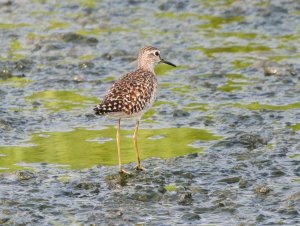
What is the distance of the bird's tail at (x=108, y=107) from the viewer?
11.1 meters

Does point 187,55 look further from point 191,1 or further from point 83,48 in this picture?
point 191,1

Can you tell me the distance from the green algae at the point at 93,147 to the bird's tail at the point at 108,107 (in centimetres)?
87

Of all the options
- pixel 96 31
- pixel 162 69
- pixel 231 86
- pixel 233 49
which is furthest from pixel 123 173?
pixel 96 31

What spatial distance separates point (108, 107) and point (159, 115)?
8.97ft

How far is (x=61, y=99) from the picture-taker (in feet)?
48.4

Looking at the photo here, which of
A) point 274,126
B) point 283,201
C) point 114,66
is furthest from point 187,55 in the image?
point 283,201

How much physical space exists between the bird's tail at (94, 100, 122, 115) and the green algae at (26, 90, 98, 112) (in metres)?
2.95

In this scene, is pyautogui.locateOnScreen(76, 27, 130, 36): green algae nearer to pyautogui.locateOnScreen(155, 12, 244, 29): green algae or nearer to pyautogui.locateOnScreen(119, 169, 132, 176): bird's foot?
pyautogui.locateOnScreen(155, 12, 244, 29): green algae

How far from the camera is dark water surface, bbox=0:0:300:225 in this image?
1023cm

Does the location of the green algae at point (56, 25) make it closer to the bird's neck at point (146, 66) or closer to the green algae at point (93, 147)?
the green algae at point (93, 147)

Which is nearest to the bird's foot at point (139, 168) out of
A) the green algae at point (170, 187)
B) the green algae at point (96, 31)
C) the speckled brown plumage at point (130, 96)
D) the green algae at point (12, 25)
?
the speckled brown plumage at point (130, 96)

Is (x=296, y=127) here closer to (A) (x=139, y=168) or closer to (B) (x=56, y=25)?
(A) (x=139, y=168)

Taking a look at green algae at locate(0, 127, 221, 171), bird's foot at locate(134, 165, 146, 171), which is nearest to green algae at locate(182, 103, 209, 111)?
green algae at locate(0, 127, 221, 171)

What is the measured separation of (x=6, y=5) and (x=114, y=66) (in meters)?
4.79
